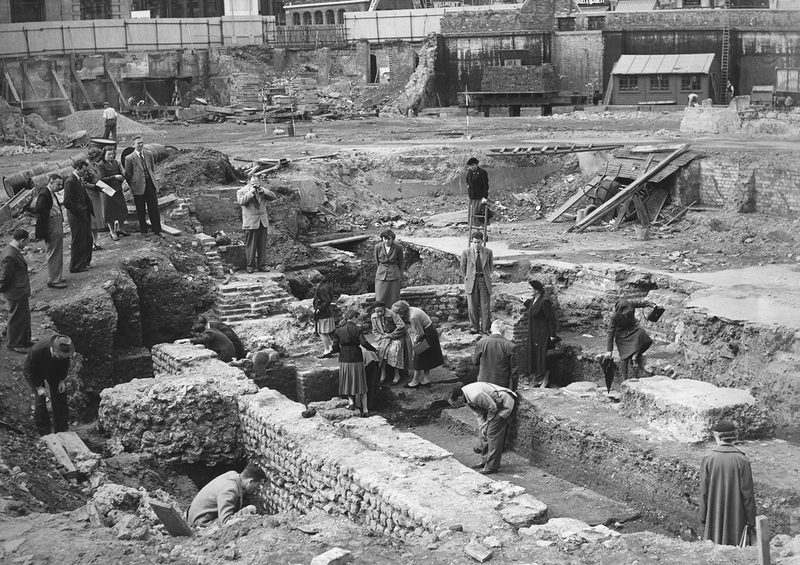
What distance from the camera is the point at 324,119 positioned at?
34969 millimetres

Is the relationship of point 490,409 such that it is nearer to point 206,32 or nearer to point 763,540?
point 763,540

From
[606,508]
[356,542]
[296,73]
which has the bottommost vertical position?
[606,508]

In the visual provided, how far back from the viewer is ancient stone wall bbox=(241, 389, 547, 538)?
28.7 feet

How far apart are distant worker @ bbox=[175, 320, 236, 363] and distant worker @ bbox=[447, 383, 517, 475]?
3.25 meters

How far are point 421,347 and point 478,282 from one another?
1.66 m

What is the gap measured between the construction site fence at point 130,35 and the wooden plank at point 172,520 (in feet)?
108

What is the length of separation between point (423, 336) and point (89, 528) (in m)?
5.90

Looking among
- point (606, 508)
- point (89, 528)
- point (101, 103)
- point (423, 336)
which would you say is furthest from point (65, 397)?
point (101, 103)

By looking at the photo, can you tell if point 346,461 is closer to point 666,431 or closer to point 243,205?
point 666,431

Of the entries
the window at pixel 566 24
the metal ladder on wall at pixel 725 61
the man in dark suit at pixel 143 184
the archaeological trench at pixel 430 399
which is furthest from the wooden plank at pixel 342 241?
the window at pixel 566 24

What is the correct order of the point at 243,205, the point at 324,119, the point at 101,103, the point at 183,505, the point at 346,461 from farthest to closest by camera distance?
the point at 101,103 < the point at 324,119 < the point at 243,205 < the point at 183,505 < the point at 346,461

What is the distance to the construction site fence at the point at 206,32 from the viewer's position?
128 feet

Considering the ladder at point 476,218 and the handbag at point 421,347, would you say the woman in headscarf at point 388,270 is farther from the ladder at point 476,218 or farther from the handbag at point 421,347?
the ladder at point 476,218

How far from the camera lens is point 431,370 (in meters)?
14.7
